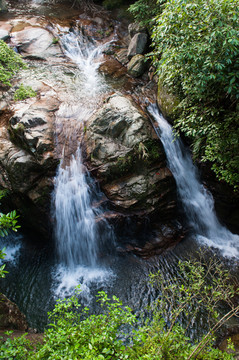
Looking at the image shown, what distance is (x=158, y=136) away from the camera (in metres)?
7.12

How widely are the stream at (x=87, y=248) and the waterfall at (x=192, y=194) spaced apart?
1.2 inches

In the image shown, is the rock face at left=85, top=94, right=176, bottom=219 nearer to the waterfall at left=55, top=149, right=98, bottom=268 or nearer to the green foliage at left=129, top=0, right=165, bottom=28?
the waterfall at left=55, top=149, right=98, bottom=268

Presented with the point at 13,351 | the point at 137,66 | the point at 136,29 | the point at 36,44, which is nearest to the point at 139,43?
the point at 136,29

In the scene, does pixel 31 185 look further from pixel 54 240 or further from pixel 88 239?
pixel 88 239

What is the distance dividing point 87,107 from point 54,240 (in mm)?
4458

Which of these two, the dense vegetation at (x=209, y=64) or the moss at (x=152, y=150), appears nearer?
the dense vegetation at (x=209, y=64)

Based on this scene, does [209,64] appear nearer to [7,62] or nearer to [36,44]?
[7,62]

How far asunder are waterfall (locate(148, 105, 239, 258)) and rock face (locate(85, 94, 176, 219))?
0.60 metres

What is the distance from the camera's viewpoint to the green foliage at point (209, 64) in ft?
12.8

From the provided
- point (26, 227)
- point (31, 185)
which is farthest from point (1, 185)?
point (26, 227)

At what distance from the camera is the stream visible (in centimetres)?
561

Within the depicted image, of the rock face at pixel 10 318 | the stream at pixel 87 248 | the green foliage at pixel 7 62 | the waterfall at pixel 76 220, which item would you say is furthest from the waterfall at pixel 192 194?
the green foliage at pixel 7 62

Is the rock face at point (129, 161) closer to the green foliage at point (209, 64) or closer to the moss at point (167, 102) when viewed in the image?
the moss at point (167, 102)

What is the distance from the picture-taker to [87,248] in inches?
257
